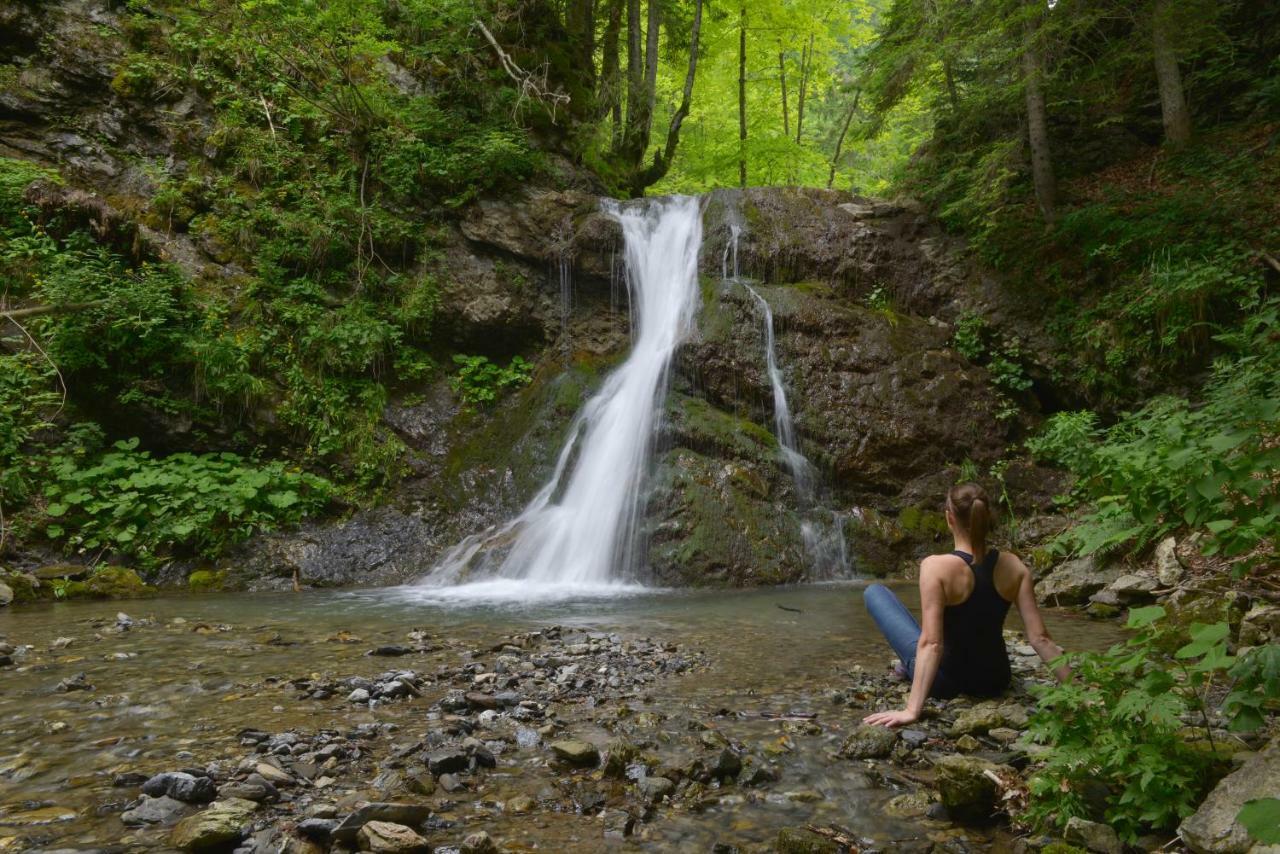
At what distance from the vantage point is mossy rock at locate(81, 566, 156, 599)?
689 centimetres

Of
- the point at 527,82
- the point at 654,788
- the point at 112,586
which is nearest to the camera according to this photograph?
the point at 654,788

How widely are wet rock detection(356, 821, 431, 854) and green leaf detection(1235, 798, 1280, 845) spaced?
2036 millimetres

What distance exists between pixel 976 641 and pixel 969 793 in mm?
1219

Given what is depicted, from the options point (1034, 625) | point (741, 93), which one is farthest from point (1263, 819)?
point (741, 93)

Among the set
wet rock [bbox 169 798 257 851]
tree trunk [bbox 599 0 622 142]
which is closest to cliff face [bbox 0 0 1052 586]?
tree trunk [bbox 599 0 622 142]

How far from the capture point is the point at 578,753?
2721 millimetres

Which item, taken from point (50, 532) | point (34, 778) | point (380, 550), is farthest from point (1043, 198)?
point (50, 532)

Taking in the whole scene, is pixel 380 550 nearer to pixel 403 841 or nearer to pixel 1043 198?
pixel 403 841

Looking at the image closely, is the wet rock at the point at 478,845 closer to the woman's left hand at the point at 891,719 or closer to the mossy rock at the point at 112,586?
the woman's left hand at the point at 891,719

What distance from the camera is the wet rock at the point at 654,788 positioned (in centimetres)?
245

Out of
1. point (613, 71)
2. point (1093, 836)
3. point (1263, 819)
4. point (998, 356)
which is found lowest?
point (1093, 836)

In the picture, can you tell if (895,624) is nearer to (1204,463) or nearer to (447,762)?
(1204,463)

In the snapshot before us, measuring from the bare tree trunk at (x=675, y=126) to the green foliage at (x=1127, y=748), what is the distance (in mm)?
14471

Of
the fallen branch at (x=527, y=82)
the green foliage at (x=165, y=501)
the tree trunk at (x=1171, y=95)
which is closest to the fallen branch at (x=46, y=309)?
the green foliage at (x=165, y=501)
